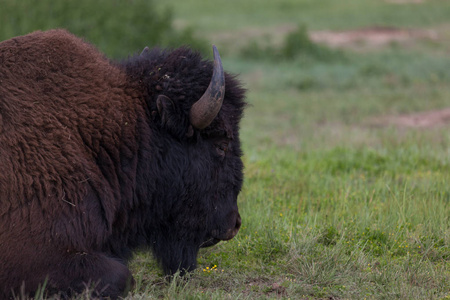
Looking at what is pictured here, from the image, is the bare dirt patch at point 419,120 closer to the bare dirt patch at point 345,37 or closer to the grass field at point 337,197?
the grass field at point 337,197

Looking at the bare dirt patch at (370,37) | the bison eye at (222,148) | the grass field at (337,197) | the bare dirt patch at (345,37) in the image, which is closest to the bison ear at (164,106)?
the bison eye at (222,148)

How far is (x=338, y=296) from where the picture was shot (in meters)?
4.39

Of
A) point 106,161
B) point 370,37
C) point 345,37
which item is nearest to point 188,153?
point 106,161

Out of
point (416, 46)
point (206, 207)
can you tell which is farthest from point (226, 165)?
point (416, 46)

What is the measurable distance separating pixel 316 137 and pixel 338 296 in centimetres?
627

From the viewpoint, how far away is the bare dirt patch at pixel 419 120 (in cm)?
1131

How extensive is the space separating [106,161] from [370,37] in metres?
27.3

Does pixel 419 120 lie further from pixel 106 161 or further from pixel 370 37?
pixel 370 37

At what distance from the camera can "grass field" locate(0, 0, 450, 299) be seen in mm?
4598

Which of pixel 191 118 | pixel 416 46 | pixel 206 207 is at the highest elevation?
pixel 191 118

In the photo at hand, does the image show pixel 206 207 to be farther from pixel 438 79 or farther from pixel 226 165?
pixel 438 79

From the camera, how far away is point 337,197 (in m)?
6.51

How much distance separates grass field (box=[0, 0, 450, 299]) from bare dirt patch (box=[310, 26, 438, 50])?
31.2 ft

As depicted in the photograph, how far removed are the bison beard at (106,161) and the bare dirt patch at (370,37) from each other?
77.1 feet
